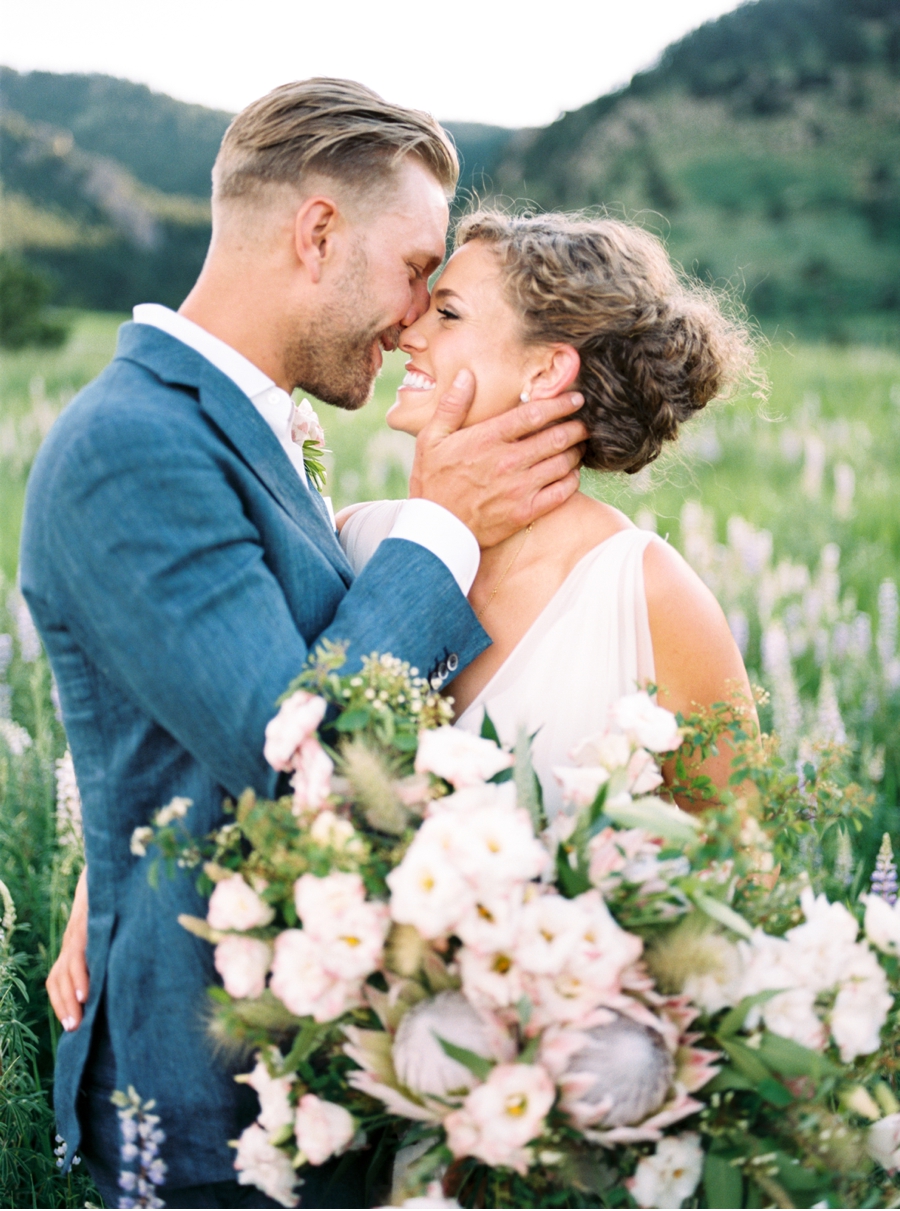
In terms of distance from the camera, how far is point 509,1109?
1237mm

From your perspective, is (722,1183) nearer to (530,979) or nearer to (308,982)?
(530,979)

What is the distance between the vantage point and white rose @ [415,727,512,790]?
1390mm

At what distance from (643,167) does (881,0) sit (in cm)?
710

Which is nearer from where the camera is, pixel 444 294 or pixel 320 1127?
pixel 320 1127

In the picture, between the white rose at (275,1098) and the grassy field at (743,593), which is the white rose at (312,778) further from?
the grassy field at (743,593)

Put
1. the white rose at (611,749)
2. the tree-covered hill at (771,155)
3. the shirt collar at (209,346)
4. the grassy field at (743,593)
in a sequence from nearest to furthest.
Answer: the white rose at (611,749), the shirt collar at (209,346), the grassy field at (743,593), the tree-covered hill at (771,155)

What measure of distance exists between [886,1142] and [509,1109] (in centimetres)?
63

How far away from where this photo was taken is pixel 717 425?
23.4 ft

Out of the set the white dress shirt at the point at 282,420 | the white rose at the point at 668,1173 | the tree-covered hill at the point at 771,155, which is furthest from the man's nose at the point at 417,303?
the tree-covered hill at the point at 771,155

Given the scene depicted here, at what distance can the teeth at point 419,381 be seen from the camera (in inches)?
96.7

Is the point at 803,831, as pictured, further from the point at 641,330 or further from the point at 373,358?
the point at 373,358

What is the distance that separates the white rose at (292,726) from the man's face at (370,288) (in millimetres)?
1044

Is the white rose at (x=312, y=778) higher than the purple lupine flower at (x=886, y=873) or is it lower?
higher

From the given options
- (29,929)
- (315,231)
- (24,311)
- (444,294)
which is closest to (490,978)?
(315,231)
